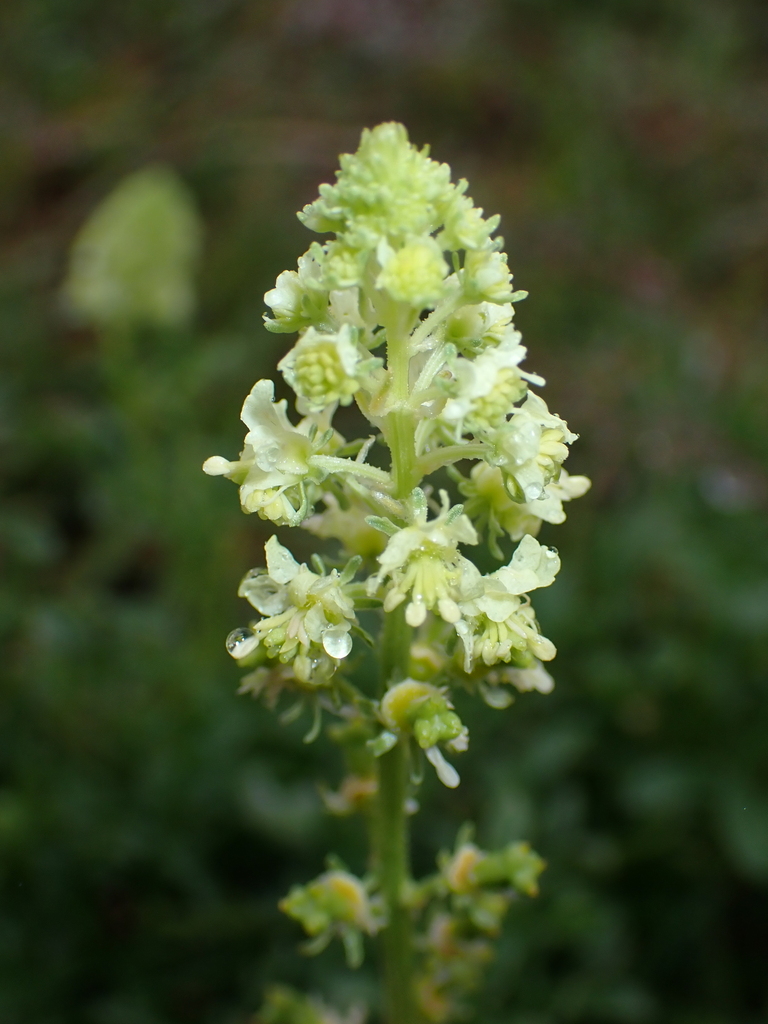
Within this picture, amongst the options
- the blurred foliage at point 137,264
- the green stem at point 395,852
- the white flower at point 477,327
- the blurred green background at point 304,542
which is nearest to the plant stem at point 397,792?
the green stem at point 395,852

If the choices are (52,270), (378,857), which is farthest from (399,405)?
(52,270)

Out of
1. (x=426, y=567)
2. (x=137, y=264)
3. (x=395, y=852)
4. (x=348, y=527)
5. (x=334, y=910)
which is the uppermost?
(x=137, y=264)

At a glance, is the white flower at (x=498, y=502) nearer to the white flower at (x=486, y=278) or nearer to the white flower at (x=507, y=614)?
the white flower at (x=507, y=614)

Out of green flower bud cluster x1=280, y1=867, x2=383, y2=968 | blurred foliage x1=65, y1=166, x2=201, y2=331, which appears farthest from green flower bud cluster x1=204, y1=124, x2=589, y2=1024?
blurred foliage x1=65, y1=166, x2=201, y2=331

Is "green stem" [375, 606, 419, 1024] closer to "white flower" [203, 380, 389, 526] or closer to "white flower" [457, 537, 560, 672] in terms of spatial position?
"white flower" [457, 537, 560, 672]

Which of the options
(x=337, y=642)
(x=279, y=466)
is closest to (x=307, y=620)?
(x=337, y=642)

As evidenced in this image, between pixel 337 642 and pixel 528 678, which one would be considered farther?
pixel 528 678

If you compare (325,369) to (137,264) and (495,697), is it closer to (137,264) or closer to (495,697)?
(495,697)

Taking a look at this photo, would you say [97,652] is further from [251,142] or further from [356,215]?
[251,142]

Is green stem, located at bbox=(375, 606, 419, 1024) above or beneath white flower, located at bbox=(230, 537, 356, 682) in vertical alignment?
beneath
